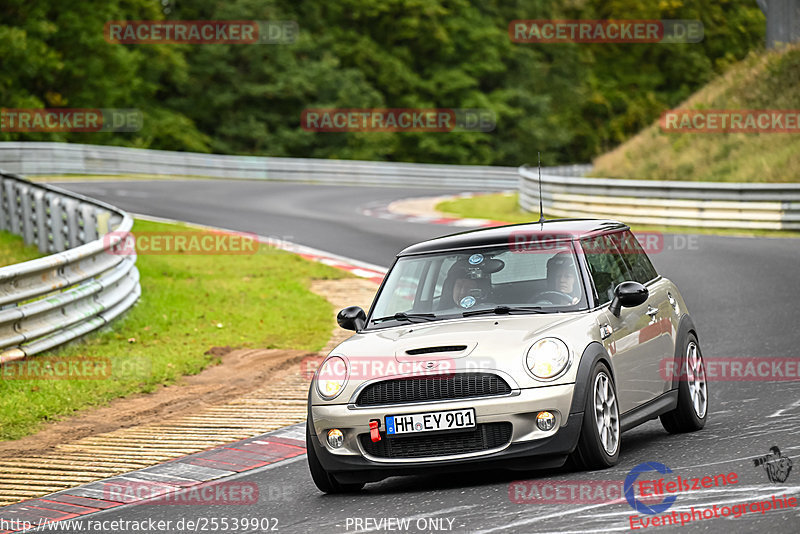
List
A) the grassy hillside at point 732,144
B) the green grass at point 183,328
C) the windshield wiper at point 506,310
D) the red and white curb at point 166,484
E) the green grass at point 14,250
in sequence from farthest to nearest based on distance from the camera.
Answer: the grassy hillside at point 732,144 < the green grass at point 14,250 < the green grass at point 183,328 < the windshield wiper at point 506,310 < the red and white curb at point 166,484

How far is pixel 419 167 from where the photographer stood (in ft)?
156

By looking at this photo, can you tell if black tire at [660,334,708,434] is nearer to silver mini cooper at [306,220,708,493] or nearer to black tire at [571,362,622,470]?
silver mini cooper at [306,220,708,493]

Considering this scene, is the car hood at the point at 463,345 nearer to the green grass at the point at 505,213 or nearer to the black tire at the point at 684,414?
the black tire at the point at 684,414

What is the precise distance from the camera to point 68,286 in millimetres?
12438

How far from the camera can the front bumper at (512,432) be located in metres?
6.84

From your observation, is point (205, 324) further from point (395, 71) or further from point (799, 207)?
point (395, 71)

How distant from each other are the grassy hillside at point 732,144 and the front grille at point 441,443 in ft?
71.2

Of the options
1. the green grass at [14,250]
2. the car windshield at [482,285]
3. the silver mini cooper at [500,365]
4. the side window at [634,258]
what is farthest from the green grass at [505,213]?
the car windshield at [482,285]

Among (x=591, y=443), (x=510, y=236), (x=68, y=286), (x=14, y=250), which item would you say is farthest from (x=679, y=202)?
(x=591, y=443)

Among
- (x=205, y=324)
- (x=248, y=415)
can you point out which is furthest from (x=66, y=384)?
(x=205, y=324)

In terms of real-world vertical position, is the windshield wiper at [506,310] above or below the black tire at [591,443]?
above

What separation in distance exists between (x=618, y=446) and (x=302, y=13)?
198 ft

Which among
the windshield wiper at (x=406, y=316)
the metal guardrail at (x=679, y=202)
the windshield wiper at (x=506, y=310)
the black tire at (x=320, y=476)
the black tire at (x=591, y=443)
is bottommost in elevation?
the metal guardrail at (x=679, y=202)

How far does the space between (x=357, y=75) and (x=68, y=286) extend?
162 ft
